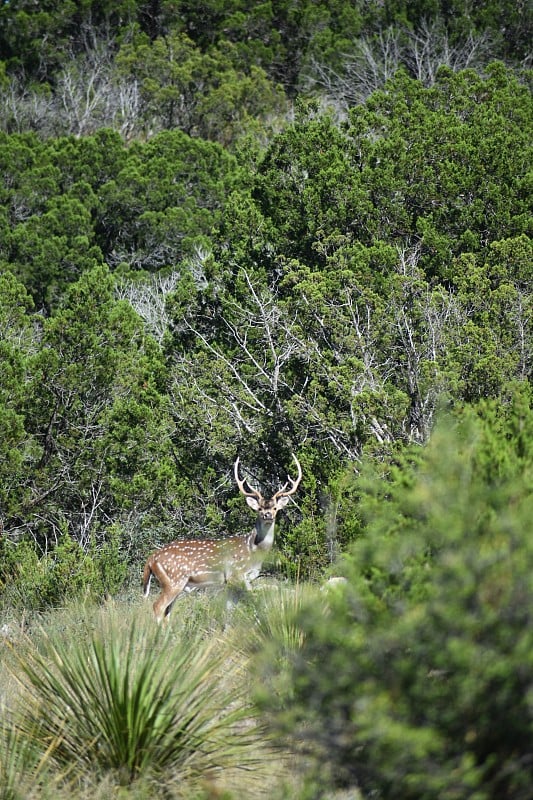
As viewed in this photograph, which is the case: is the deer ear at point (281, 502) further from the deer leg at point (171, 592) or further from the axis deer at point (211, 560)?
the deer leg at point (171, 592)

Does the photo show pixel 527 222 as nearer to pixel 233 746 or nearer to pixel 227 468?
pixel 227 468

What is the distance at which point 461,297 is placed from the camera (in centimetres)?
1144

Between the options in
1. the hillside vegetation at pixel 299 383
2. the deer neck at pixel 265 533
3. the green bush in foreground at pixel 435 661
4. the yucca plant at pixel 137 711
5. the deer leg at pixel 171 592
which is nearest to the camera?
the green bush in foreground at pixel 435 661

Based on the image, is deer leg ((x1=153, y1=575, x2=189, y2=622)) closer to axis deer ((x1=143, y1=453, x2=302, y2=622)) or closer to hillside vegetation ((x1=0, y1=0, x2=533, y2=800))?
axis deer ((x1=143, y1=453, x2=302, y2=622))

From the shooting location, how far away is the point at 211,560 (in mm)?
9477

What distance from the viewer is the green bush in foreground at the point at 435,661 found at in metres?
3.31

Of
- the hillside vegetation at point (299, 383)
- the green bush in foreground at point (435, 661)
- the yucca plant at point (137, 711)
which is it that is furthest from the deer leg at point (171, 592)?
the green bush in foreground at point (435, 661)

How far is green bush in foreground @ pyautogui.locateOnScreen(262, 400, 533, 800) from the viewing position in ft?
10.9

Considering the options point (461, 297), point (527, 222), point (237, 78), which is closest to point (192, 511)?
point (461, 297)

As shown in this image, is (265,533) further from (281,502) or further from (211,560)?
(211,560)

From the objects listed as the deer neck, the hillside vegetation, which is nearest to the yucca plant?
the hillside vegetation

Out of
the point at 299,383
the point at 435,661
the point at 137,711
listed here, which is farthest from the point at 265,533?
the point at 435,661

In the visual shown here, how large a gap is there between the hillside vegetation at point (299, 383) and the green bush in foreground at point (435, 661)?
1cm

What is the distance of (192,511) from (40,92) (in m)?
22.5
